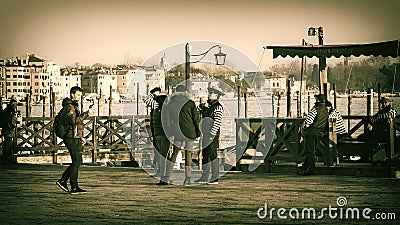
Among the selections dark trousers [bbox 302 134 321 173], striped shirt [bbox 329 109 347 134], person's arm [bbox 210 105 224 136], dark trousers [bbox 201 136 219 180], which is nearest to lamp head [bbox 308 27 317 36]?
striped shirt [bbox 329 109 347 134]

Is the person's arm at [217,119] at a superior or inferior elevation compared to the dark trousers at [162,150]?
superior

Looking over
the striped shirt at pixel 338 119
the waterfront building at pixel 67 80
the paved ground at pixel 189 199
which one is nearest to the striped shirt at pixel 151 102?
the paved ground at pixel 189 199

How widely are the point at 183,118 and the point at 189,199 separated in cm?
166

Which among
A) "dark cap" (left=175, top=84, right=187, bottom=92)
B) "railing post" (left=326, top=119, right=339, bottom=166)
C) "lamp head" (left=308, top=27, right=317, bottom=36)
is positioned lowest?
"railing post" (left=326, top=119, right=339, bottom=166)

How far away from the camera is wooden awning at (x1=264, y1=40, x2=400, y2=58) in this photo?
13.1 meters

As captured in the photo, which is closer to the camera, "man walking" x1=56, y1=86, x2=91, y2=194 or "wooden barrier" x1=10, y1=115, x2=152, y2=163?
"man walking" x1=56, y1=86, x2=91, y2=194

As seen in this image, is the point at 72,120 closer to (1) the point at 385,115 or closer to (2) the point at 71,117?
(2) the point at 71,117

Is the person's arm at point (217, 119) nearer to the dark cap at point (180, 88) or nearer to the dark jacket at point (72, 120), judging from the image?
the dark cap at point (180, 88)

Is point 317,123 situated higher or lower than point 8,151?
higher

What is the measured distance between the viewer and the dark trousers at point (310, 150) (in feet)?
41.4

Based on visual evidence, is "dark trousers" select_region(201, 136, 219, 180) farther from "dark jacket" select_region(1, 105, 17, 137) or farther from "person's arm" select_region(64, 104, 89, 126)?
"dark jacket" select_region(1, 105, 17, 137)

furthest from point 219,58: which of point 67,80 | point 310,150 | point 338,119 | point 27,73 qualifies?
point 67,80

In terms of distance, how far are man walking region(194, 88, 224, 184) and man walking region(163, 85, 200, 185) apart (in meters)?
0.65

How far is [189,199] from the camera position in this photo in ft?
31.5
